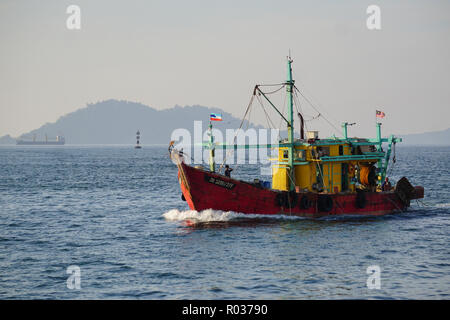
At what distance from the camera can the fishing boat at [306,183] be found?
105 ft

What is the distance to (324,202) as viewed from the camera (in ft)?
111

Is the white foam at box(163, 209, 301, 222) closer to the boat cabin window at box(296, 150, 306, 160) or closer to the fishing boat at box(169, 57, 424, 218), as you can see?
the fishing boat at box(169, 57, 424, 218)

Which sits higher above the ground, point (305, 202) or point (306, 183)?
point (306, 183)

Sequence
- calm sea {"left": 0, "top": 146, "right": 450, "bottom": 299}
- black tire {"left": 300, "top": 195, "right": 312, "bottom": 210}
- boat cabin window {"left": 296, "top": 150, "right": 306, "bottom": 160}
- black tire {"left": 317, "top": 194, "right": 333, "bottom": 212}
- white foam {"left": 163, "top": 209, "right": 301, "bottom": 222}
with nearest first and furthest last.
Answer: calm sea {"left": 0, "top": 146, "right": 450, "bottom": 299} < white foam {"left": 163, "top": 209, "right": 301, "bottom": 222} < black tire {"left": 300, "top": 195, "right": 312, "bottom": 210} < black tire {"left": 317, "top": 194, "right": 333, "bottom": 212} < boat cabin window {"left": 296, "top": 150, "right": 306, "bottom": 160}

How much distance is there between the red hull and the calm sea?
677 mm

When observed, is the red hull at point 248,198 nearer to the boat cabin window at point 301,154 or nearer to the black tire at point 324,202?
the black tire at point 324,202

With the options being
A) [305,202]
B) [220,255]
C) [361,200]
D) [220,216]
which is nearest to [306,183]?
[305,202]

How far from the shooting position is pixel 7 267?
23.8 m

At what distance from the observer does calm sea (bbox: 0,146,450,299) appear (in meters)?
19.9

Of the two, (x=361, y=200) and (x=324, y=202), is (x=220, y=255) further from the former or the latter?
(x=361, y=200)

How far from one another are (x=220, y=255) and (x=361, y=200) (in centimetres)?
1433

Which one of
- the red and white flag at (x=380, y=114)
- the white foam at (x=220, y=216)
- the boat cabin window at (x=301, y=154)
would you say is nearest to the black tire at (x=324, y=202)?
the white foam at (x=220, y=216)

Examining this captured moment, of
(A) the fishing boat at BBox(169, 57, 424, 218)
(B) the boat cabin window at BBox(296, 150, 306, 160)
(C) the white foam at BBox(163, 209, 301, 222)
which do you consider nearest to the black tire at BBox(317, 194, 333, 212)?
(A) the fishing boat at BBox(169, 57, 424, 218)

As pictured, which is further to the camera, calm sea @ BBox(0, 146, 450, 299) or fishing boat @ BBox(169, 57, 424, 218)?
fishing boat @ BBox(169, 57, 424, 218)
